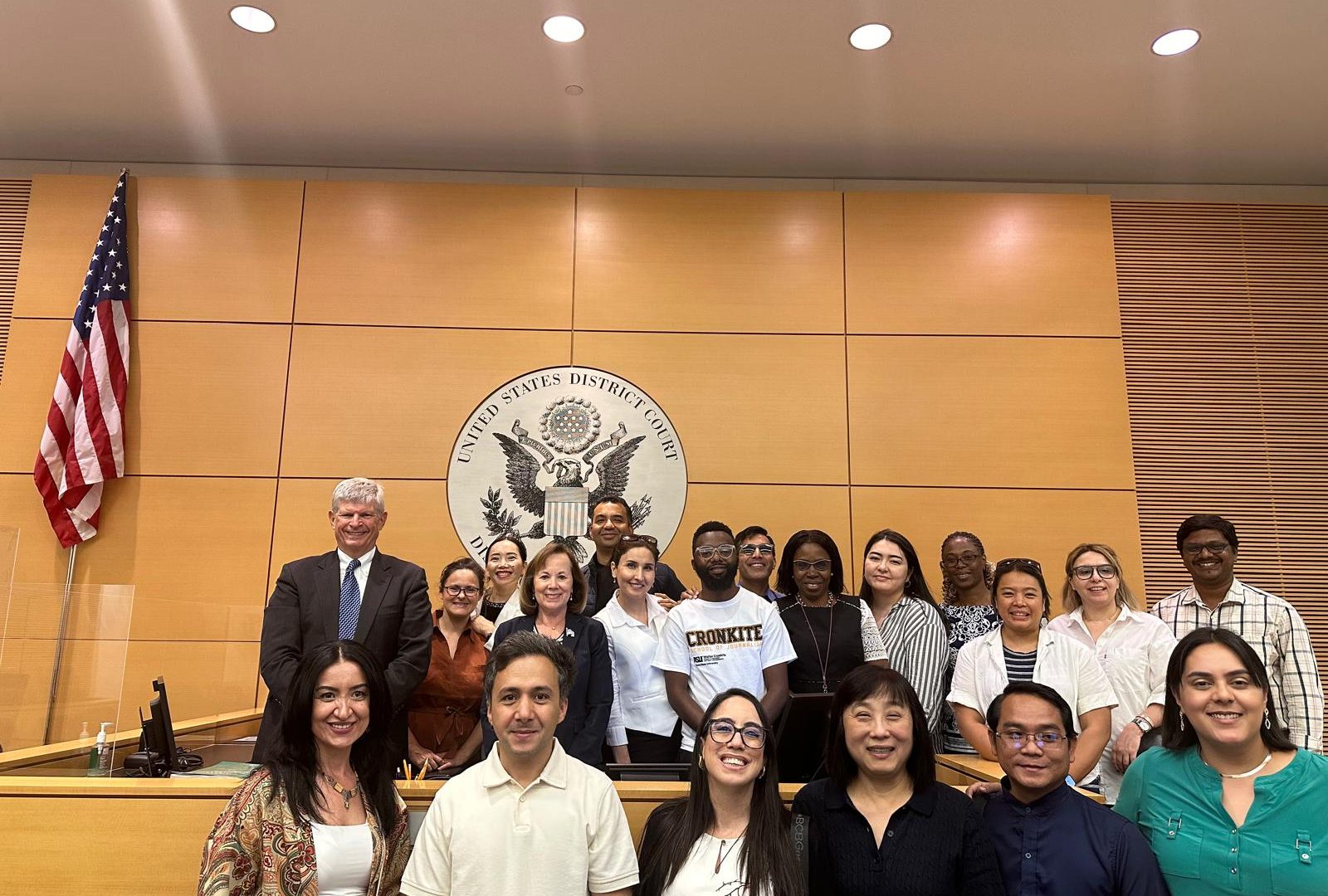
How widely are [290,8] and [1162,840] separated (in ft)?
16.4

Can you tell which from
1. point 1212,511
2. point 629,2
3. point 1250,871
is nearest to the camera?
point 1250,871

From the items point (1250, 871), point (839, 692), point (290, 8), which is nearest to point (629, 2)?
point (290, 8)

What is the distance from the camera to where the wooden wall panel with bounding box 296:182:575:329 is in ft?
18.9

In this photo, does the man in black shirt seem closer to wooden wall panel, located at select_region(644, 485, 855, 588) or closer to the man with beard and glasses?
the man with beard and glasses

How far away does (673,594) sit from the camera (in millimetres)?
4332

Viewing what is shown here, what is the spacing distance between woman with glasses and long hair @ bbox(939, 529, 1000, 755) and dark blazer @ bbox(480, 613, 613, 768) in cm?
146

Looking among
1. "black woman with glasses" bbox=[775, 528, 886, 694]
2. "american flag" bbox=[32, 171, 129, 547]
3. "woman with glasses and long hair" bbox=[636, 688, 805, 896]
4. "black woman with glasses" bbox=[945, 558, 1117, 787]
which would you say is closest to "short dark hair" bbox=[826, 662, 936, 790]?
"woman with glasses and long hair" bbox=[636, 688, 805, 896]

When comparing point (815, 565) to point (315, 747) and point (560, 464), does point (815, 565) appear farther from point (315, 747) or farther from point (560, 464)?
point (560, 464)

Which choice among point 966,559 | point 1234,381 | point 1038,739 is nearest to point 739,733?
point 1038,739

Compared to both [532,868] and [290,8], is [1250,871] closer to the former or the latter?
[532,868]

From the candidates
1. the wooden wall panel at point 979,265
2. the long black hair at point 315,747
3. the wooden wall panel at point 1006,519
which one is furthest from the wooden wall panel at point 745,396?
the long black hair at point 315,747

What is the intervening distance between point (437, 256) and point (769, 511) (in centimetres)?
256

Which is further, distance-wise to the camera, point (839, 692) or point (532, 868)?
point (839, 692)

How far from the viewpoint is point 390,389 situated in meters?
5.65
